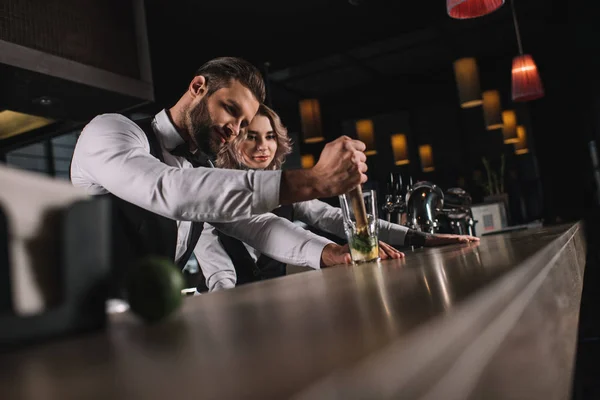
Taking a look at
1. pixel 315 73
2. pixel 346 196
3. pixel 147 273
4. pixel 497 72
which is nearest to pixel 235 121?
pixel 346 196

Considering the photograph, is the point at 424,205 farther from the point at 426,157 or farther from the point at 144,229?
the point at 426,157

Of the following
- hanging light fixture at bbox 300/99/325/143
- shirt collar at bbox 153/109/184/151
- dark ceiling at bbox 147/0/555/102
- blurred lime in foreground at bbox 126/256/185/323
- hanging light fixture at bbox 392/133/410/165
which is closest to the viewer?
blurred lime in foreground at bbox 126/256/185/323

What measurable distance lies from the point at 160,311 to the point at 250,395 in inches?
14.0

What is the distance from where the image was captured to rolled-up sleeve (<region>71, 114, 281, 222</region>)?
1.20 m

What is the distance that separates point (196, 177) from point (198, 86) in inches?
28.9

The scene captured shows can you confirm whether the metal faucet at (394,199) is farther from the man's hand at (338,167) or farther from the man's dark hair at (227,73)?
the man's hand at (338,167)

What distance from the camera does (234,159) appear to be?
2650 millimetres

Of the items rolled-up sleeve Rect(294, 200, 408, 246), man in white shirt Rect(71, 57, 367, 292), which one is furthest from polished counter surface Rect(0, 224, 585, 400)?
rolled-up sleeve Rect(294, 200, 408, 246)

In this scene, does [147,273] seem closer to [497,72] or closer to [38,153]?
[38,153]

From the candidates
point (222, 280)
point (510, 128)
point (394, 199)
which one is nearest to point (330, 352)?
point (222, 280)

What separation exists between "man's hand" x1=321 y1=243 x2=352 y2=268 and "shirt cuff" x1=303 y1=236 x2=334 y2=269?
0.02 m

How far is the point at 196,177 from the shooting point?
1.23m

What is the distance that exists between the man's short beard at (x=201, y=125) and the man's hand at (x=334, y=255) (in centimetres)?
57

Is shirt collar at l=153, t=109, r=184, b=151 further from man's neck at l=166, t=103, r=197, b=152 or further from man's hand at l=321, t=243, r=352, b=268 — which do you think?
man's hand at l=321, t=243, r=352, b=268
